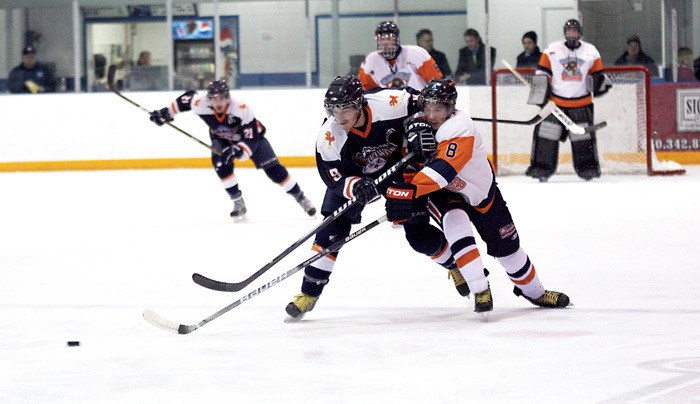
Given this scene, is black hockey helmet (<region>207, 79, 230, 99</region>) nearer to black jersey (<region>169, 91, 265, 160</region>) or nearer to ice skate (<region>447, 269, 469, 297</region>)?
black jersey (<region>169, 91, 265, 160</region>)

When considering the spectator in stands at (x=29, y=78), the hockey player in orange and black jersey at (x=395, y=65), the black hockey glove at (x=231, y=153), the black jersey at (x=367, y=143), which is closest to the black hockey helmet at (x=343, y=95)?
the black jersey at (x=367, y=143)

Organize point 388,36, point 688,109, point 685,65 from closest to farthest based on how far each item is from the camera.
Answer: point 388,36 → point 688,109 → point 685,65

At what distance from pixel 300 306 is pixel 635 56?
22.8 ft

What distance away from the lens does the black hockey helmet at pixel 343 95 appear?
3.48 m

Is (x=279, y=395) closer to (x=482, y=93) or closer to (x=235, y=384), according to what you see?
(x=235, y=384)

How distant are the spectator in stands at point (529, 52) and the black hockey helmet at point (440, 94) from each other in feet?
21.4

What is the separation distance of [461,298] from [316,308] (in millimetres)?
510

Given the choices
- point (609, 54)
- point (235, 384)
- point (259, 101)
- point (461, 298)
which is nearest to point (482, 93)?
point (609, 54)

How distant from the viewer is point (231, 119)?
6812 mm

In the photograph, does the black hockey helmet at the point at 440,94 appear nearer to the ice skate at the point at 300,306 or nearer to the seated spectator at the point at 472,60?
the ice skate at the point at 300,306

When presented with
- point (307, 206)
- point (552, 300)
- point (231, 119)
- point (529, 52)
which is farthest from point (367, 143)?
point (529, 52)

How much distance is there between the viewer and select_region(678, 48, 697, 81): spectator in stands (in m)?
9.80

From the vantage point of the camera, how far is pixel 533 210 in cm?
681

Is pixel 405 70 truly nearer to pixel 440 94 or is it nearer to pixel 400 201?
pixel 440 94
